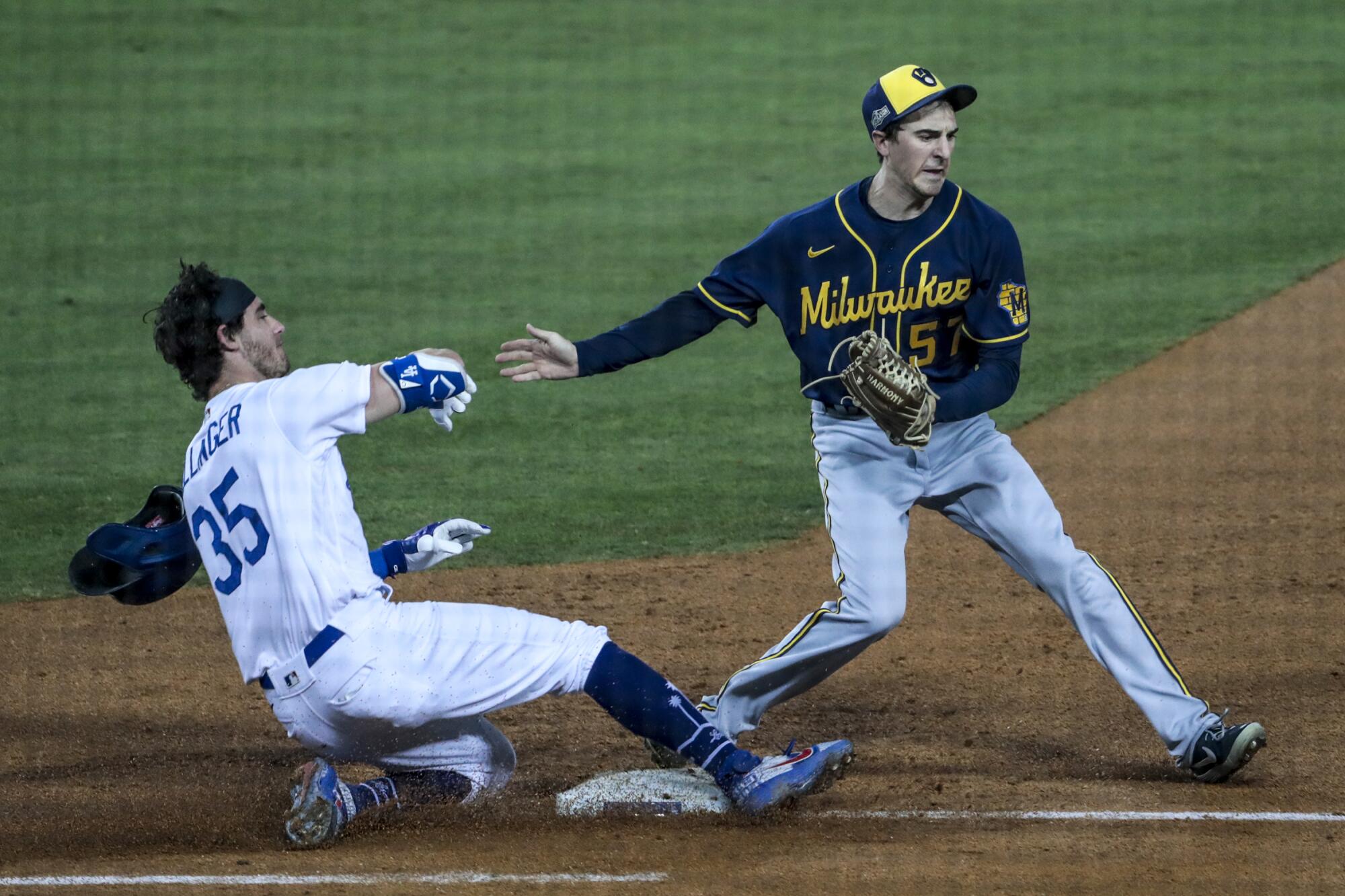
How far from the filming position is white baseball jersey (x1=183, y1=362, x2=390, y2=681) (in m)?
3.62

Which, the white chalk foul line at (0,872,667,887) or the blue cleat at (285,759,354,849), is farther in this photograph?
the blue cleat at (285,759,354,849)

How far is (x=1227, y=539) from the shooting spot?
641cm

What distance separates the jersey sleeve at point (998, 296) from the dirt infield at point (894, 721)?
3.73 feet

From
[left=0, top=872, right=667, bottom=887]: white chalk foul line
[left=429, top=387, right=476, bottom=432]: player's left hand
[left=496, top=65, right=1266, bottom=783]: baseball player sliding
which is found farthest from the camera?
[left=496, top=65, right=1266, bottom=783]: baseball player sliding

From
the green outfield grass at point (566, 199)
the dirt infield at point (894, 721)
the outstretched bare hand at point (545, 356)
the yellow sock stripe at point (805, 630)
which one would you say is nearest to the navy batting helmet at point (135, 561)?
the dirt infield at point (894, 721)

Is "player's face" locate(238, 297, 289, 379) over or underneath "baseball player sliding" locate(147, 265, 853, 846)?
over

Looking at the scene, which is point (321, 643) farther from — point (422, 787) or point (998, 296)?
point (998, 296)

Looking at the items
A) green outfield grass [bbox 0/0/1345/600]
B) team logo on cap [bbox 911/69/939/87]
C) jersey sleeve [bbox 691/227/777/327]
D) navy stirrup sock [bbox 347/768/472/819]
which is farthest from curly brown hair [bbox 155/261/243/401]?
green outfield grass [bbox 0/0/1345/600]

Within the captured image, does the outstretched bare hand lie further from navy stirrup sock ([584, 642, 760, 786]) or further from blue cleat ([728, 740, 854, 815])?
blue cleat ([728, 740, 854, 815])

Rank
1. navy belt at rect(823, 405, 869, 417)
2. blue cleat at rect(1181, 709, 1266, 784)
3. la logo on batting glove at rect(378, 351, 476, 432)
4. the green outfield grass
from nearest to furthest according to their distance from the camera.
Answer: la logo on batting glove at rect(378, 351, 476, 432) < blue cleat at rect(1181, 709, 1266, 784) < navy belt at rect(823, 405, 869, 417) < the green outfield grass

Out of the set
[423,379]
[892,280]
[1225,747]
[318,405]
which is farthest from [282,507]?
[1225,747]

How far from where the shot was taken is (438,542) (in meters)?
3.96

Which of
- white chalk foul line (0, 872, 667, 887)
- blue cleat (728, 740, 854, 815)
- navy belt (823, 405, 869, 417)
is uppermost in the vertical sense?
navy belt (823, 405, 869, 417)

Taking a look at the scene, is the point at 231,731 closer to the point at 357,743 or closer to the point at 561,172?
the point at 357,743
